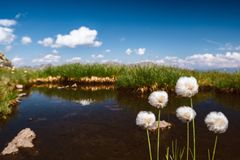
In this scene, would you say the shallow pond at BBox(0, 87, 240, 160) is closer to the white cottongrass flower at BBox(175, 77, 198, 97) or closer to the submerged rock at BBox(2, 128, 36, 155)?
the submerged rock at BBox(2, 128, 36, 155)

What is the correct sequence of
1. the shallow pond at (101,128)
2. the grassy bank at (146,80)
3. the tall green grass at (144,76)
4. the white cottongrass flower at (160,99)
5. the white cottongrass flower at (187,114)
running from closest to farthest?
1. the white cottongrass flower at (187,114)
2. the white cottongrass flower at (160,99)
3. the shallow pond at (101,128)
4. the grassy bank at (146,80)
5. the tall green grass at (144,76)

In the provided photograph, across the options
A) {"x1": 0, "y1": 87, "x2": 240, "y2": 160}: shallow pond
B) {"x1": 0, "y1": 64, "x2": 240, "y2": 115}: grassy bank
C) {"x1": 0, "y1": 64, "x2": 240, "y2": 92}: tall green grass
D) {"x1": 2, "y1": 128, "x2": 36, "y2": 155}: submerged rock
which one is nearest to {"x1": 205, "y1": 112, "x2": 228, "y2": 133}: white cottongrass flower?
{"x1": 0, "y1": 87, "x2": 240, "y2": 160}: shallow pond

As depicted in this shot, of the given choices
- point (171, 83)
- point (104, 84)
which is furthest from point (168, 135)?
point (104, 84)

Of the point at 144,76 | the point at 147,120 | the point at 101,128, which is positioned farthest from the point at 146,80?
the point at 147,120

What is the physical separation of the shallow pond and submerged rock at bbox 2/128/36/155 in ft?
0.74

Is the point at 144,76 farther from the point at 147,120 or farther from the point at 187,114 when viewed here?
the point at 187,114

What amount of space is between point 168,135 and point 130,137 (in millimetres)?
1324

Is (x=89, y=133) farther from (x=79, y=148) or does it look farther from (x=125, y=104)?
(x=125, y=104)

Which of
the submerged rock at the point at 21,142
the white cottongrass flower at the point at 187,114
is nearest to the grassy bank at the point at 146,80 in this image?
the submerged rock at the point at 21,142

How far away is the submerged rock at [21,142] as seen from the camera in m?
8.83

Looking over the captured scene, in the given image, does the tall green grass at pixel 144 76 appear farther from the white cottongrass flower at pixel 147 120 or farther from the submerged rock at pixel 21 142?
the white cottongrass flower at pixel 147 120

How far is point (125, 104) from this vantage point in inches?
637

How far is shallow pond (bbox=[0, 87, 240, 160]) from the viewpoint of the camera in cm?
862

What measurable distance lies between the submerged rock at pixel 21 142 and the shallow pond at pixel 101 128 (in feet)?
0.74
